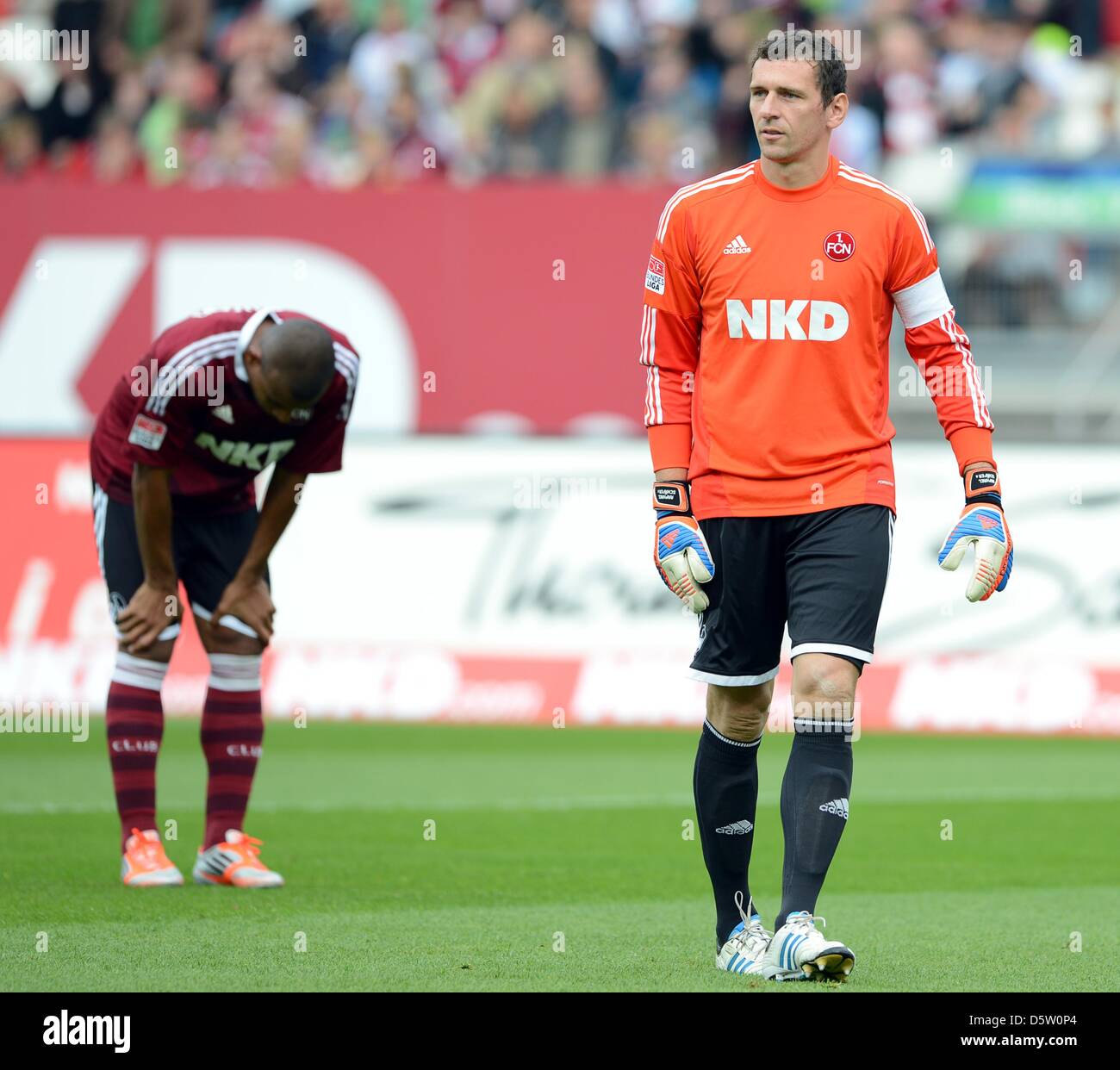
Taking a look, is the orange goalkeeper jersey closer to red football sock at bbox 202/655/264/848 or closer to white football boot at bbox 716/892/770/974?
white football boot at bbox 716/892/770/974

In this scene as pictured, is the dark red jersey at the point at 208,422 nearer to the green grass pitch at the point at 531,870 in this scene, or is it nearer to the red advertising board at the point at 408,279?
the green grass pitch at the point at 531,870

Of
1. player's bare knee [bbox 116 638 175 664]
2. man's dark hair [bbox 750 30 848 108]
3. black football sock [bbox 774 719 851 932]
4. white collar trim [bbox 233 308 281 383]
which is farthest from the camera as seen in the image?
player's bare knee [bbox 116 638 175 664]

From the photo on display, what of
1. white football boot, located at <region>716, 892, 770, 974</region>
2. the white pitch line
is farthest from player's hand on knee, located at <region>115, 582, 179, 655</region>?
white football boot, located at <region>716, 892, 770, 974</region>

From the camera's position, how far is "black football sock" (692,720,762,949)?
6102 millimetres

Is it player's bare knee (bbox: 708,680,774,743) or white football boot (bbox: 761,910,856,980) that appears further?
player's bare knee (bbox: 708,680,774,743)

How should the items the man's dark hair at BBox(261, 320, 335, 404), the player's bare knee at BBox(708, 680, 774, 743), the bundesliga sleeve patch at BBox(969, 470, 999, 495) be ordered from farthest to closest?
the man's dark hair at BBox(261, 320, 335, 404), the player's bare knee at BBox(708, 680, 774, 743), the bundesliga sleeve patch at BBox(969, 470, 999, 495)

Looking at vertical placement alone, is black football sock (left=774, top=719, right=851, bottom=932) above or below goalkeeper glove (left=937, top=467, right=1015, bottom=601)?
below

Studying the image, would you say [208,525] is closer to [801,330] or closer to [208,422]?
[208,422]

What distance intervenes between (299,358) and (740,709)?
2.01 metres

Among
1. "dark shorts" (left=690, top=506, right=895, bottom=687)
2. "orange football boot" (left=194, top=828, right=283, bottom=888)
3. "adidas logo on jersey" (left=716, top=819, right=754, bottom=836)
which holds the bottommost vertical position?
"adidas logo on jersey" (left=716, top=819, right=754, bottom=836)

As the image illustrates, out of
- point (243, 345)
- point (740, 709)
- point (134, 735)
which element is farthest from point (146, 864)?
point (740, 709)

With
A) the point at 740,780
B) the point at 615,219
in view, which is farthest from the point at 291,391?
the point at 615,219

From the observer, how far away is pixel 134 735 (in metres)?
7.78
